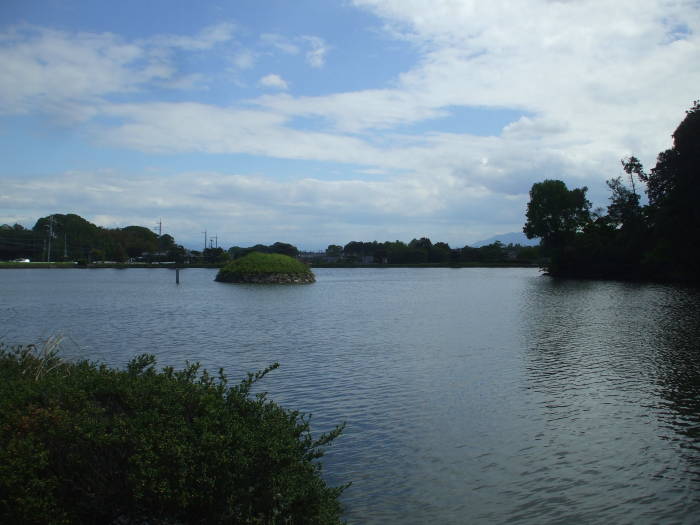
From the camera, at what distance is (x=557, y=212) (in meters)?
92.4

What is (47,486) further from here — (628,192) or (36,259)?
(36,259)

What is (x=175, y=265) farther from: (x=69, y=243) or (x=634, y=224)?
(x=634, y=224)

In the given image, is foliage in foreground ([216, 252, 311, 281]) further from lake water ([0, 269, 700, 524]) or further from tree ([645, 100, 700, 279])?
tree ([645, 100, 700, 279])

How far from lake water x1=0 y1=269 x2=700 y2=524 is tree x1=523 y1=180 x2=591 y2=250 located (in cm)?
6381

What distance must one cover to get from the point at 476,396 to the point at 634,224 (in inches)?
2815

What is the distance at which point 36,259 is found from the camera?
500 ft

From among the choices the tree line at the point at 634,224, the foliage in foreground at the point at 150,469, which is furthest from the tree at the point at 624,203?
the foliage in foreground at the point at 150,469

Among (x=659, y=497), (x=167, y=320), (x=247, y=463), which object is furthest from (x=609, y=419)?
(x=167, y=320)

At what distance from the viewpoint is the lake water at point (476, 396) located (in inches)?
307

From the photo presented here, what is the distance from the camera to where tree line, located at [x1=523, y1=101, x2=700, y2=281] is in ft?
158

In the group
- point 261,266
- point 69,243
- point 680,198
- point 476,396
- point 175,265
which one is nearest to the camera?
point 476,396

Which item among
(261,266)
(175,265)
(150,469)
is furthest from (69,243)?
(150,469)

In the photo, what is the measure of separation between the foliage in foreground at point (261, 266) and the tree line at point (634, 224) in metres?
37.3

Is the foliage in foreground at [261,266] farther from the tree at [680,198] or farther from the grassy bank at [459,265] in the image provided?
the grassy bank at [459,265]
